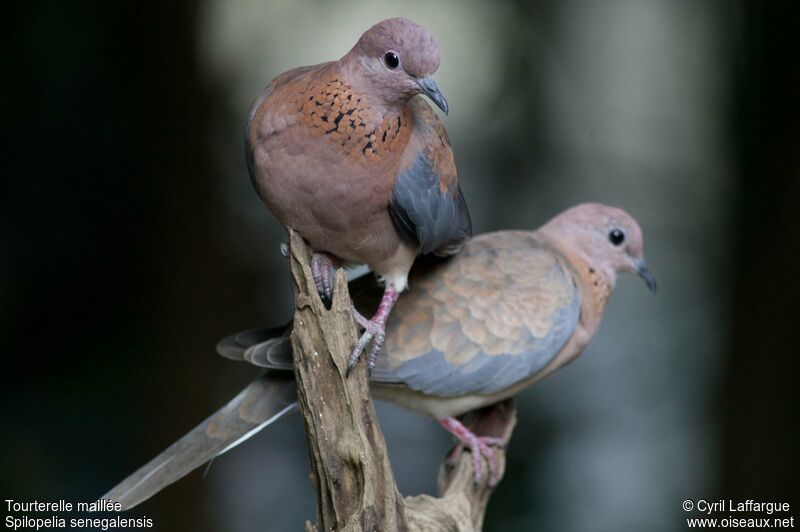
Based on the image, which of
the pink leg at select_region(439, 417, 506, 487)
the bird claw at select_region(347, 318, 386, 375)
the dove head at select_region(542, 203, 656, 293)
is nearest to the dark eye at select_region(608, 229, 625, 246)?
the dove head at select_region(542, 203, 656, 293)

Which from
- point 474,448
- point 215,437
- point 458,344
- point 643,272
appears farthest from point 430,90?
point 643,272

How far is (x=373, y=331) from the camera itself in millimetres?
1972

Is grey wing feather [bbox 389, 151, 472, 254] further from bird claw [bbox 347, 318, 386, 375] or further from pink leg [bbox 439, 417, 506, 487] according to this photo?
pink leg [bbox 439, 417, 506, 487]

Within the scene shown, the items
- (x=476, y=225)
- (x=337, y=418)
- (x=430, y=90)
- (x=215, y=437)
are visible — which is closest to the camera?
(x=430, y=90)

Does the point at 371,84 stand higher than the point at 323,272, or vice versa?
the point at 371,84

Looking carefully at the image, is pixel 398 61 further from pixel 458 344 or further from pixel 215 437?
pixel 215 437

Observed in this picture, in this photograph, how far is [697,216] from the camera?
154 inches

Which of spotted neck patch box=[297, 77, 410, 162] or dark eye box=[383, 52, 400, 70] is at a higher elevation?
dark eye box=[383, 52, 400, 70]

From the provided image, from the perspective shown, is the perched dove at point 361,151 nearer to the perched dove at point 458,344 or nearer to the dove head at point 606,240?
the perched dove at point 458,344

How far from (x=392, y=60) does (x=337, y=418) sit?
0.71 m

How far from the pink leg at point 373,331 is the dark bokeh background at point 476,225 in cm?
154

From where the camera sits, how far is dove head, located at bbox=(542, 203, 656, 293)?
2.65 metres

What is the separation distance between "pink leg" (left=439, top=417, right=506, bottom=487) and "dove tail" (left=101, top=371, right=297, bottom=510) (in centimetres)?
47

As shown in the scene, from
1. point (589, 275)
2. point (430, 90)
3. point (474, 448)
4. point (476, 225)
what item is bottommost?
point (474, 448)
